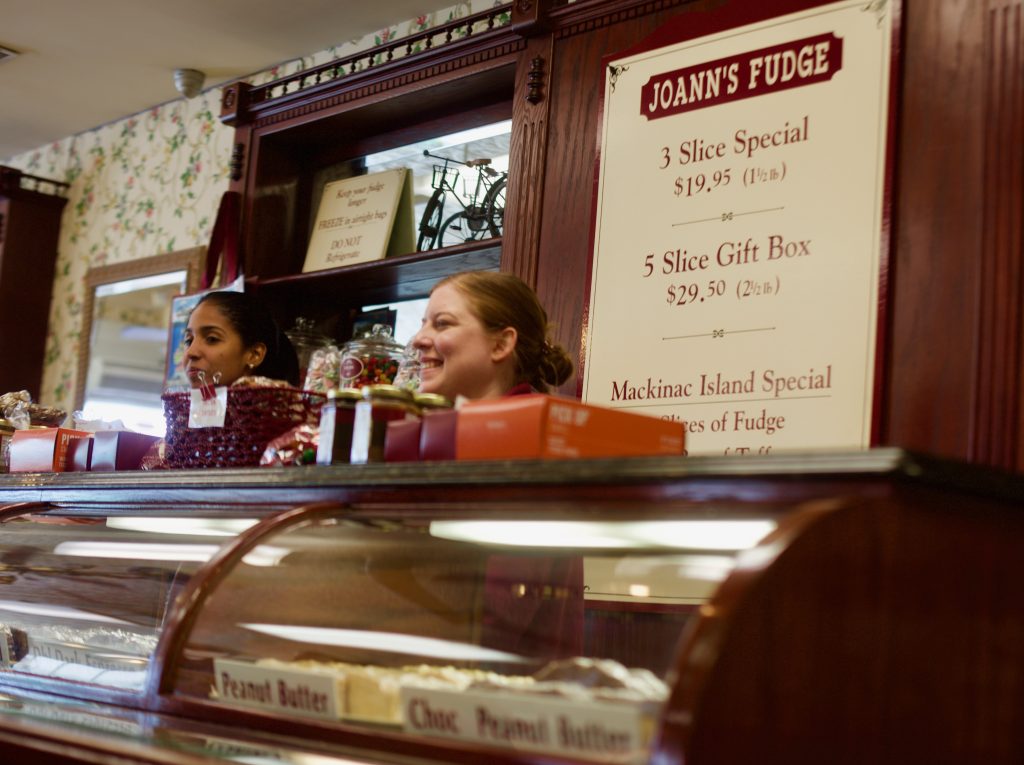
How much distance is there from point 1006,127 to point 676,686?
1.58 m

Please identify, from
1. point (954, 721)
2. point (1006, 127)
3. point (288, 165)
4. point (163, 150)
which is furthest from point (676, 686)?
point (163, 150)

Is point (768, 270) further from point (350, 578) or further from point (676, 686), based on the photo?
point (676, 686)

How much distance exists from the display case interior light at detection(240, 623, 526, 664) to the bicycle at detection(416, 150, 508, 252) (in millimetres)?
2114

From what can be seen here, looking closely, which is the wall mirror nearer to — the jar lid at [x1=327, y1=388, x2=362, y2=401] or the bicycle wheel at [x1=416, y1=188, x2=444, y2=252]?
the bicycle wheel at [x1=416, y1=188, x2=444, y2=252]

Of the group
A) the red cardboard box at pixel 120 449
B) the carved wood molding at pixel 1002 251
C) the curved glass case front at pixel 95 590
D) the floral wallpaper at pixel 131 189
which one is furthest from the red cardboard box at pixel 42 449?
the floral wallpaper at pixel 131 189

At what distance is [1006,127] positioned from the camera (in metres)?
2.17

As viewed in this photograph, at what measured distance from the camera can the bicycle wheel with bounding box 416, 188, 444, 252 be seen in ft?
12.5

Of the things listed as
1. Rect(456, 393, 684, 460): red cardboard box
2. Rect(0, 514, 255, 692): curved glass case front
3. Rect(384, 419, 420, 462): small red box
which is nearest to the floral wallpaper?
Rect(0, 514, 255, 692): curved glass case front

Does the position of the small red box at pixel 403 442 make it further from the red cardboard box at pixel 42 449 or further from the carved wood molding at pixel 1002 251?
the carved wood molding at pixel 1002 251

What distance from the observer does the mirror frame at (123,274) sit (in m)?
4.99

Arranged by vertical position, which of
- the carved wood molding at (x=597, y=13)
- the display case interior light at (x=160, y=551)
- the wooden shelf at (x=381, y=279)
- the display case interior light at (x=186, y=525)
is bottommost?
the display case interior light at (x=160, y=551)

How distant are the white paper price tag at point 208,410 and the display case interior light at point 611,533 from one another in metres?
0.62

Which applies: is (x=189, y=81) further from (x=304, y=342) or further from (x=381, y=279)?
(x=381, y=279)

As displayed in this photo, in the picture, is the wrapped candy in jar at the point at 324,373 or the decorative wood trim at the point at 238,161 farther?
A: the decorative wood trim at the point at 238,161
